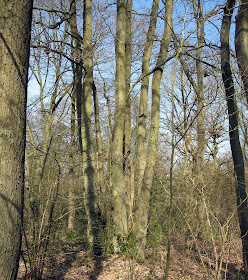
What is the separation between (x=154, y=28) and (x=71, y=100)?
4.41m

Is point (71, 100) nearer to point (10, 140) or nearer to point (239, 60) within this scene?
point (239, 60)

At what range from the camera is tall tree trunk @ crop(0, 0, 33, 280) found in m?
2.73

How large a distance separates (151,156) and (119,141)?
101cm

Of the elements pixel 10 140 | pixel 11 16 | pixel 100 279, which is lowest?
pixel 100 279

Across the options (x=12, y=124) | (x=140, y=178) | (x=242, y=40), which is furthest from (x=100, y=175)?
(x=12, y=124)

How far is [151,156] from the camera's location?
24.6 ft

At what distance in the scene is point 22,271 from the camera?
623 centimetres

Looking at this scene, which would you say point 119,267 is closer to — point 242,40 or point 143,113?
point 143,113

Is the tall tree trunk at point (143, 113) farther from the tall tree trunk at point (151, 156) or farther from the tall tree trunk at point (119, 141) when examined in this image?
the tall tree trunk at point (119, 141)

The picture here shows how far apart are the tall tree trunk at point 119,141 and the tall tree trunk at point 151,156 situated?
0.46m

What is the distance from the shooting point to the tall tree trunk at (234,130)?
5879 millimetres

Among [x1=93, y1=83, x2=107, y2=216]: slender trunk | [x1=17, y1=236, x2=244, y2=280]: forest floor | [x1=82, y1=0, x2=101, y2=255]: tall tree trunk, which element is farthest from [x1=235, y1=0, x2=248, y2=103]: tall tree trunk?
[x1=93, y1=83, x2=107, y2=216]: slender trunk

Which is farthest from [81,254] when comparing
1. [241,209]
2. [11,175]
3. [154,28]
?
[154,28]

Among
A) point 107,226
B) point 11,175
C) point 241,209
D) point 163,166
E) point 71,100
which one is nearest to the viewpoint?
→ point 11,175
